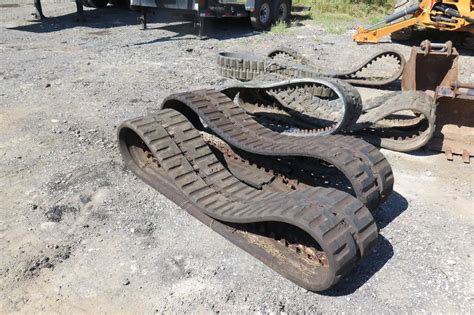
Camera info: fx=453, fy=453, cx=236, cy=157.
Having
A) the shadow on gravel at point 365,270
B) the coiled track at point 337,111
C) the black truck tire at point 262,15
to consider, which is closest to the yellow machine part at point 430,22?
the black truck tire at point 262,15

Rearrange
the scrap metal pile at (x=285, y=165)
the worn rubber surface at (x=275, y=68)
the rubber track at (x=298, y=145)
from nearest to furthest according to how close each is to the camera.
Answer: the scrap metal pile at (x=285, y=165) → the rubber track at (x=298, y=145) → the worn rubber surface at (x=275, y=68)

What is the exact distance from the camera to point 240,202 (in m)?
3.76

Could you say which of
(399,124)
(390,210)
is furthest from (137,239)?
(399,124)

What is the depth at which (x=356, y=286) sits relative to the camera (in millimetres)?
3139

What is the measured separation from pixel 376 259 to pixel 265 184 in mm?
1233

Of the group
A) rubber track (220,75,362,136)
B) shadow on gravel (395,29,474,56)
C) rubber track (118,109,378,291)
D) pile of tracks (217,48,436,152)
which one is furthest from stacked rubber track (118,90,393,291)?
shadow on gravel (395,29,474,56)

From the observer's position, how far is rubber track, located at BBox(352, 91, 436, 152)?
16.1 ft

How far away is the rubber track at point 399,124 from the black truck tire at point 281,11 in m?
7.21

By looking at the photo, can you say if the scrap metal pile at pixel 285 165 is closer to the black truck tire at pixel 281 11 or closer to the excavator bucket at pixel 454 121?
the excavator bucket at pixel 454 121

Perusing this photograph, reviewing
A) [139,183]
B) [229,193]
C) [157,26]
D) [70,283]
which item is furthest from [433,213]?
[157,26]

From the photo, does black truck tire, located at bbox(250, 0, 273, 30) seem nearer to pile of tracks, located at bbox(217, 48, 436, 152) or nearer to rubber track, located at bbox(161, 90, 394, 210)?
pile of tracks, located at bbox(217, 48, 436, 152)

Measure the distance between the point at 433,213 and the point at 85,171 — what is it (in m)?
3.33

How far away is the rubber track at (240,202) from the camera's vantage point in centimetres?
292

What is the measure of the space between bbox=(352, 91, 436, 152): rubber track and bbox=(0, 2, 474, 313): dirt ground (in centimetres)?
20
